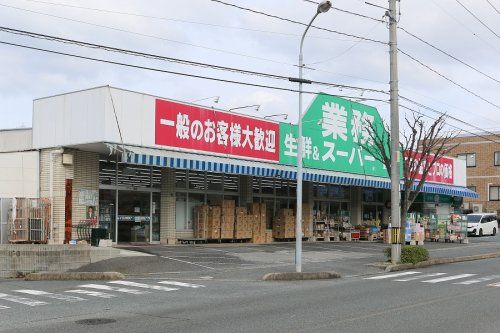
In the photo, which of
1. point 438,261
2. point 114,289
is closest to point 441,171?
point 438,261

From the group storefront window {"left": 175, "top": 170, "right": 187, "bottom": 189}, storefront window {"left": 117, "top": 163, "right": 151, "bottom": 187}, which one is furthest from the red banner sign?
storefront window {"left": 117, "top": 163, "right": 151, "bottom": 187}

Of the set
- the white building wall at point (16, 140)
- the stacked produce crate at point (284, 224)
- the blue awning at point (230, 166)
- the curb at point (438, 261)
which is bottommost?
the curb at point (438, 261)

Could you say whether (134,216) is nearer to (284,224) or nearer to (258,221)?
(258,221)

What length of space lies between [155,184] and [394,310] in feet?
47.1

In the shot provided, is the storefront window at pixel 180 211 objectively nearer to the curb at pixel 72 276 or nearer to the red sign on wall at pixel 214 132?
the red sign on wall at pixel 214 132

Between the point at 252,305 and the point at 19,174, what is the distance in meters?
12.2

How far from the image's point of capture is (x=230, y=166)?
23312 millimetres

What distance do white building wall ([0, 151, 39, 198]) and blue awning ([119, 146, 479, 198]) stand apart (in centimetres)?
365

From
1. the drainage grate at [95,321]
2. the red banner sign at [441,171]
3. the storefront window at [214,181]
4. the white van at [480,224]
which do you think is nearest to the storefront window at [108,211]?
the storefront window at [214,181]

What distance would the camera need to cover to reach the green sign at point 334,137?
1067 inches

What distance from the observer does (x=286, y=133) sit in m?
26.8

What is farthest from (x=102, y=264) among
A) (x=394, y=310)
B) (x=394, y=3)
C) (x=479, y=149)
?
(x=479, y=149)

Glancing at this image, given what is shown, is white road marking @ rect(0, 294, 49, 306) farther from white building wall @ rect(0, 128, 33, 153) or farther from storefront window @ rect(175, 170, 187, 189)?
storefront window @ rect(175, 170, 187, 189)

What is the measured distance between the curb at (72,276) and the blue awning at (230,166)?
14.3 ft
